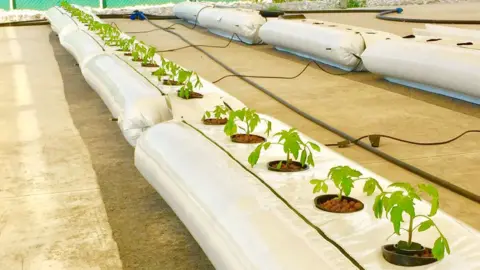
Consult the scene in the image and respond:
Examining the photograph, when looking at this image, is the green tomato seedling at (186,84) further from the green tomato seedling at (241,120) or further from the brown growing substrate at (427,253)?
the brown growing substrate at (427,253)

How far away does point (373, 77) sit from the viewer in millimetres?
5844

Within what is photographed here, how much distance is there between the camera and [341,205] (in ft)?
6.46

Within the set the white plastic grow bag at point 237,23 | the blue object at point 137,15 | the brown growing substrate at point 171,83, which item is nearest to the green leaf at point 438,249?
the brown growing substrate at point 171,83

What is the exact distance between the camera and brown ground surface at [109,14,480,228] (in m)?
3.24

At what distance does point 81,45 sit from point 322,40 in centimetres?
221

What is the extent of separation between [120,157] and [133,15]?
8021 millimetres

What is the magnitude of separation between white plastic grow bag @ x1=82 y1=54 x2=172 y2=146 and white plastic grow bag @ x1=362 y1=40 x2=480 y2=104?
2.14 metres

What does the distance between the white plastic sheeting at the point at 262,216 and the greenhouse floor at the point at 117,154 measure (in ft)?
0.71

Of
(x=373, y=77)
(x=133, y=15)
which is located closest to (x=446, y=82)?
(x=373, y=77)

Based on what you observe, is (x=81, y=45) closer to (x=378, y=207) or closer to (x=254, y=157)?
(x=254, y=157)

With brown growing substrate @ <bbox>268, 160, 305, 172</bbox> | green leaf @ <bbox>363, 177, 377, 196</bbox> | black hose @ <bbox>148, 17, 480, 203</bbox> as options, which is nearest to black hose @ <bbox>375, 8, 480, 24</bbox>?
black hose @ <bbox>148, 17, 480, 203</bbox>

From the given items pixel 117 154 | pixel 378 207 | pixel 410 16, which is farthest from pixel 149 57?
pixel 410 16

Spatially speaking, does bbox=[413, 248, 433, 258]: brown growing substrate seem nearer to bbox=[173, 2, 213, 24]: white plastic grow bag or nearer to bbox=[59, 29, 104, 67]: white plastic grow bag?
bbox=[59, 29, 104, 67]: white plastic grow bag

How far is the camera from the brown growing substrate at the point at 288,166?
2311 millimetres
